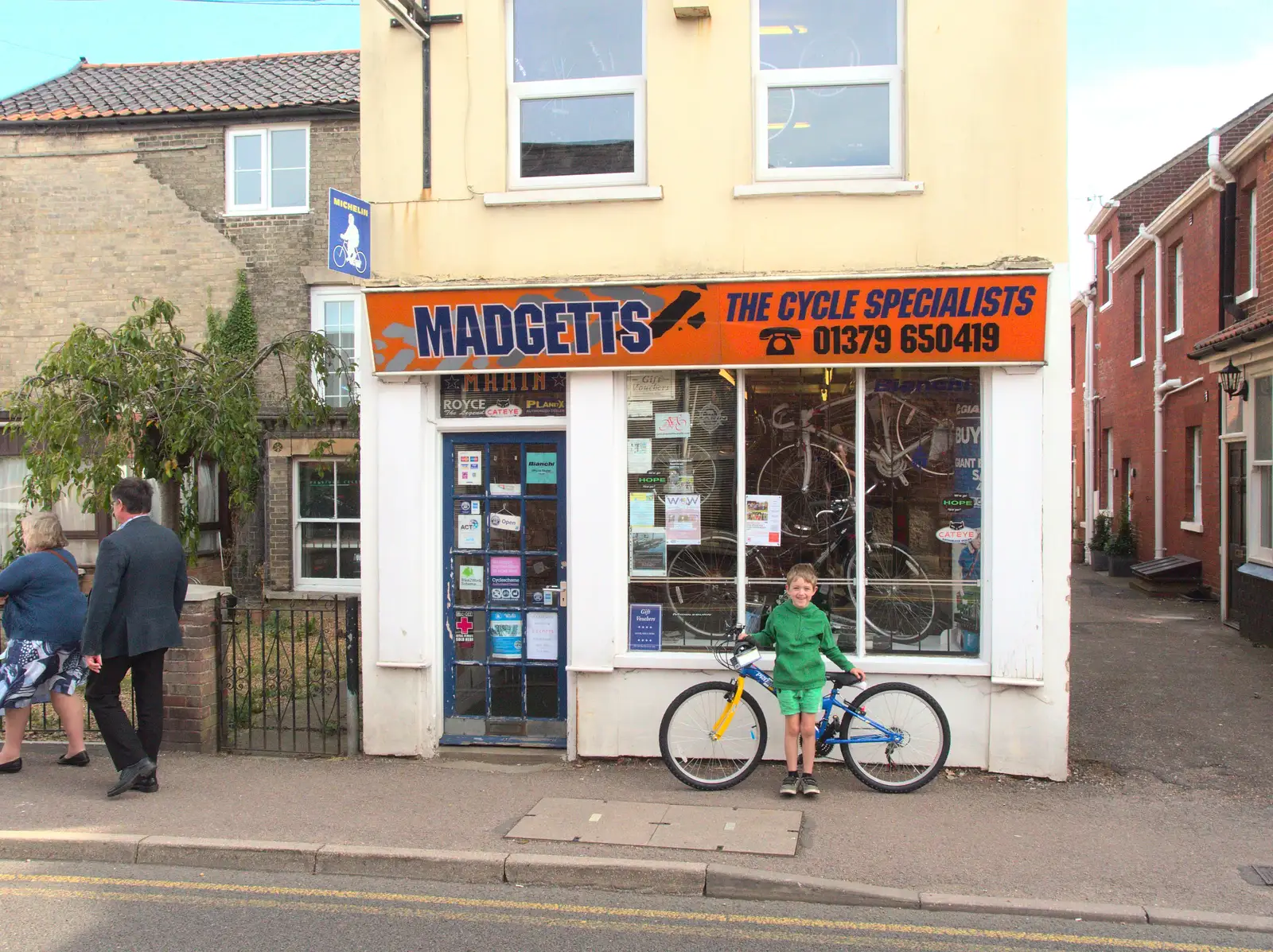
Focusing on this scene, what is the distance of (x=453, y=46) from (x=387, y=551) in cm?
380

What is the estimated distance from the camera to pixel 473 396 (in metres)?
7.93

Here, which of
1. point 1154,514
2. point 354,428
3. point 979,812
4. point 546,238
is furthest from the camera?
point 1154,514

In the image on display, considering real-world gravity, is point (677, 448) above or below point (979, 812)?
above

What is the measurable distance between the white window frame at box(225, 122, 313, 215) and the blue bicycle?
11.5 m

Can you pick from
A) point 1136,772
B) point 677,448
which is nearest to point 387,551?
point 677,448

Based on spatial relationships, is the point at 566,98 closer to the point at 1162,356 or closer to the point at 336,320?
the point at 336,320

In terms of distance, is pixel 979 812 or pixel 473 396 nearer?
pixel 979 812

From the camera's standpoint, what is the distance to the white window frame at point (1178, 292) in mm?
17953

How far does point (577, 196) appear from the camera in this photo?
7535mm

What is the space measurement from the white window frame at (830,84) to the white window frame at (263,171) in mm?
10003

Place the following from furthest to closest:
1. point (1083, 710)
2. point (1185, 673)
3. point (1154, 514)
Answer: point (1154, 514)
point (1185, 673)
point (1083, 710)

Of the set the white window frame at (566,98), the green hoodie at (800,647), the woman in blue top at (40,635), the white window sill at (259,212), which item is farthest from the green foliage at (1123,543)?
the woman in blue top at (40,635)

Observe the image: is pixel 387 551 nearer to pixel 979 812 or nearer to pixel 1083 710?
pixel 979 812

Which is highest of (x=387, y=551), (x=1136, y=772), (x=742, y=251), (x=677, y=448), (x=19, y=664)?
(x=742, y=251)
